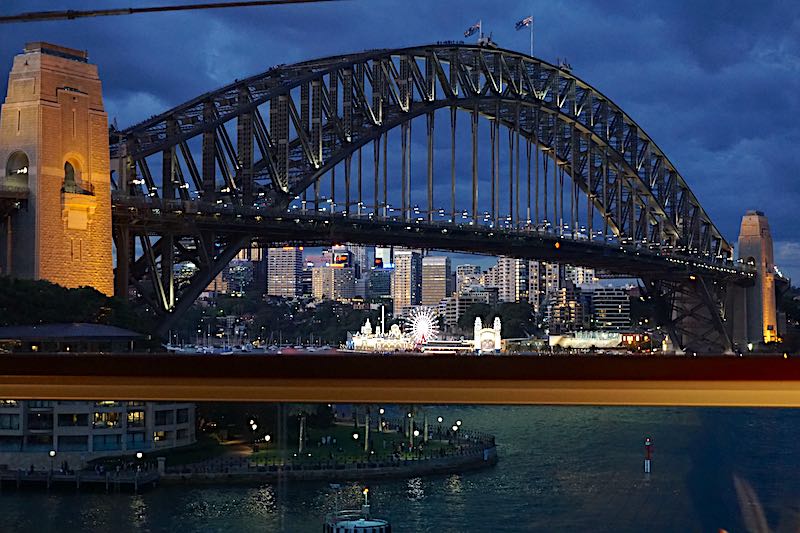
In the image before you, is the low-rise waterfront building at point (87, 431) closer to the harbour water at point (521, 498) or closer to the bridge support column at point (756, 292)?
the harbour water at point (521, 498)

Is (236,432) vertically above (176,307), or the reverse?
(176,307)

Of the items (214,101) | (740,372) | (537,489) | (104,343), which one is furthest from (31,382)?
(214,101)

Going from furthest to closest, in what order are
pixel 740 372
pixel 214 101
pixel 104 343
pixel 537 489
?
pixel 214 101
pixel 104 343
pixel 537 489
pixel 740 372

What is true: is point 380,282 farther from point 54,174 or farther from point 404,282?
point 54,174

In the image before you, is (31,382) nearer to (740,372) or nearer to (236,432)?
(740,372)

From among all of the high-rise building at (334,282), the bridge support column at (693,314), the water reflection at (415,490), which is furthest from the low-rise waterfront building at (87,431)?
the high-rise building at (334,282)

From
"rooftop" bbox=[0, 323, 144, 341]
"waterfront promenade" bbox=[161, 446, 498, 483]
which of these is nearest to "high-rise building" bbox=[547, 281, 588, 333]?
"rooftop" bbox=[0, 323, 144, 341]
